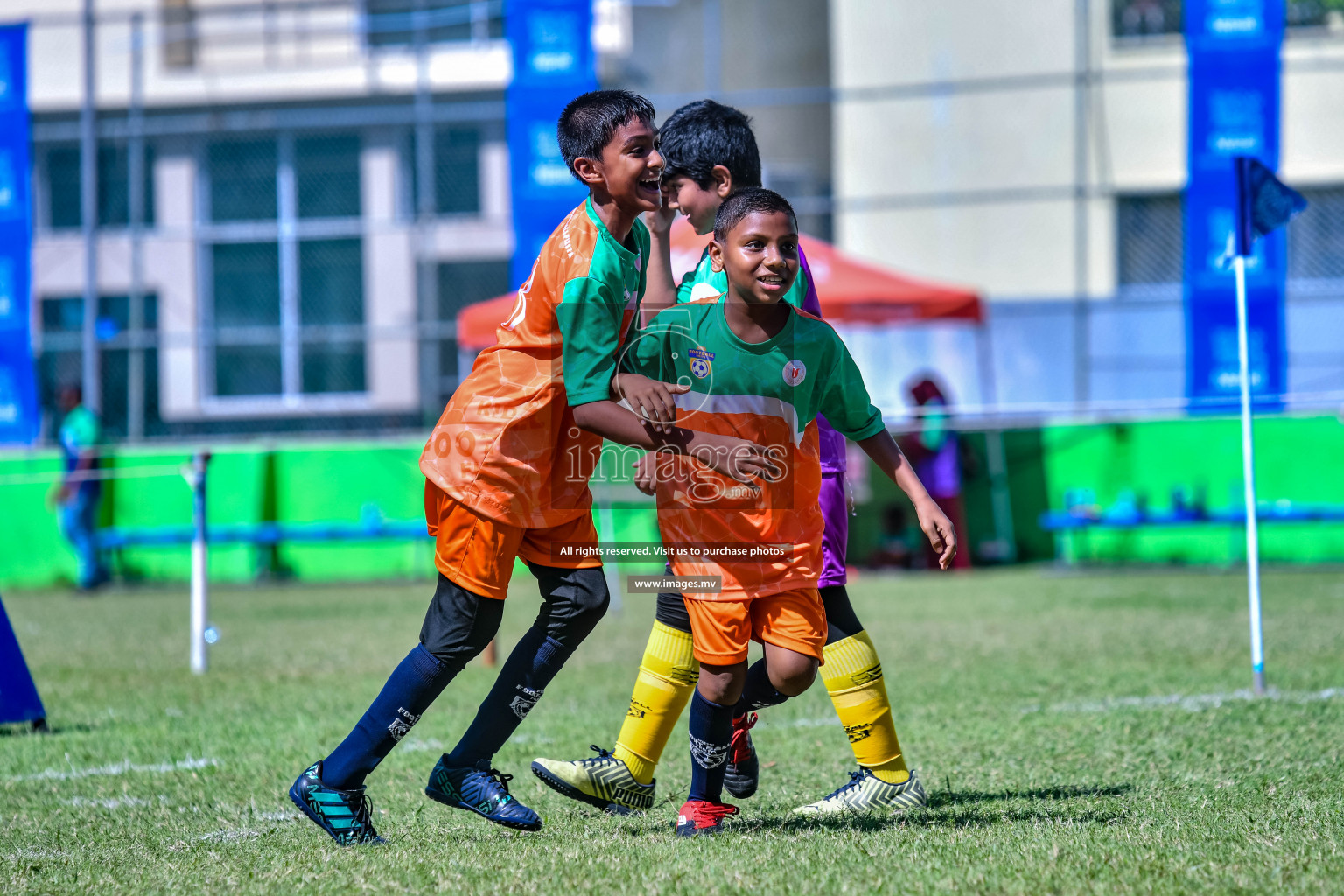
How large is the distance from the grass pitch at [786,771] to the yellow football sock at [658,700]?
0.21 m

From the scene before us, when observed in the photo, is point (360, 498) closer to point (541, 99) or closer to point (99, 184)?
point (541, 99)

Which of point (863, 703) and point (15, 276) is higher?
point (15, 276)

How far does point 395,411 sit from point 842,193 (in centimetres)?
616

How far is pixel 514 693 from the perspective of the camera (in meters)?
3.64

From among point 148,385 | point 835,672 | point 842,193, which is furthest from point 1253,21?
point 148,385

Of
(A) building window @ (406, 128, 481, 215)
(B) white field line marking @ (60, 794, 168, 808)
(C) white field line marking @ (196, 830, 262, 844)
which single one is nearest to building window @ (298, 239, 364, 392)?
(A) building window @ (406, 128, 481, 215)

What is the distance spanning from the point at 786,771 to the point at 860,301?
25.4 feet

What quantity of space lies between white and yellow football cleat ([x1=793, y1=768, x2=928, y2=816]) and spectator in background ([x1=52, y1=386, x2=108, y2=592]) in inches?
403

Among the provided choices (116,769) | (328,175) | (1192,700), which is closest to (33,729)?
(116,769)

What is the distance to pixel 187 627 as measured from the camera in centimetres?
966

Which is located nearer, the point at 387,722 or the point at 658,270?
the point at 387,722

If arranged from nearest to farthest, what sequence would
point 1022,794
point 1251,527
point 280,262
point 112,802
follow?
point 1022,794
point 112,802
point 1251,527
point 280,262

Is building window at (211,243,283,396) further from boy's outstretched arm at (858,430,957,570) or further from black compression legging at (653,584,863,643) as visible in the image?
boy's outstretched arm at (858,430,957,570)

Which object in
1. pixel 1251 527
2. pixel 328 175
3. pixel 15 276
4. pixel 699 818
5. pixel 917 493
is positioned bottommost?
pixel 699 818
